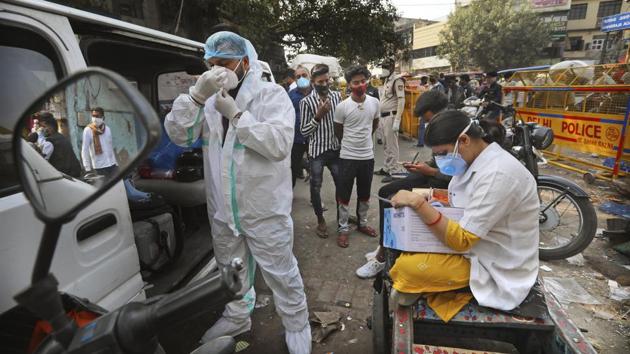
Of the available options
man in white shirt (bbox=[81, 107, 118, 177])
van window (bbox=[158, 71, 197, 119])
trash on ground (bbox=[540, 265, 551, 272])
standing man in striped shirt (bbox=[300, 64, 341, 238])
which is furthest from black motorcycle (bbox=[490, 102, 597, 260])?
van window (bbox=[158, 71, 197, 119])

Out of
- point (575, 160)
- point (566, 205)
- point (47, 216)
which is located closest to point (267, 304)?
point (47, 216)

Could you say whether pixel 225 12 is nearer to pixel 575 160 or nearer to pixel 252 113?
pixel 252 113

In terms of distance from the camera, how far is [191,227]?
11.9 ft

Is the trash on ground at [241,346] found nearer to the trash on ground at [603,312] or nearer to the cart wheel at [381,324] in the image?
the cart wheel at [381,324]

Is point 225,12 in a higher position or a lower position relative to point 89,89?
higher

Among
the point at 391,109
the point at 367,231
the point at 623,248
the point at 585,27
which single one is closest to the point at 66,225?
the point at 367,231

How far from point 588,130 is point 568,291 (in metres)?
3.99

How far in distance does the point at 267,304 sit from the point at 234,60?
80.7 inches

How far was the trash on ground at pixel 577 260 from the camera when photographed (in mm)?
3494

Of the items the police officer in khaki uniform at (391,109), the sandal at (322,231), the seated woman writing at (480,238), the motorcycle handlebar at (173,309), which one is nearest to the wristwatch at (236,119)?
the seated woman writing at (480,238)

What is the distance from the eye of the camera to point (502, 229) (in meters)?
1.71

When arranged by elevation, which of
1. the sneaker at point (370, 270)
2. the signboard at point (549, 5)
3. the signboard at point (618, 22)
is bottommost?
the sneaker at point (370, 270)

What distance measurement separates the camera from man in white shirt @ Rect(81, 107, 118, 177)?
1324 mm

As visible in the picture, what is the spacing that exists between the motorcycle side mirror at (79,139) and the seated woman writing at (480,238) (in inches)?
53.8
